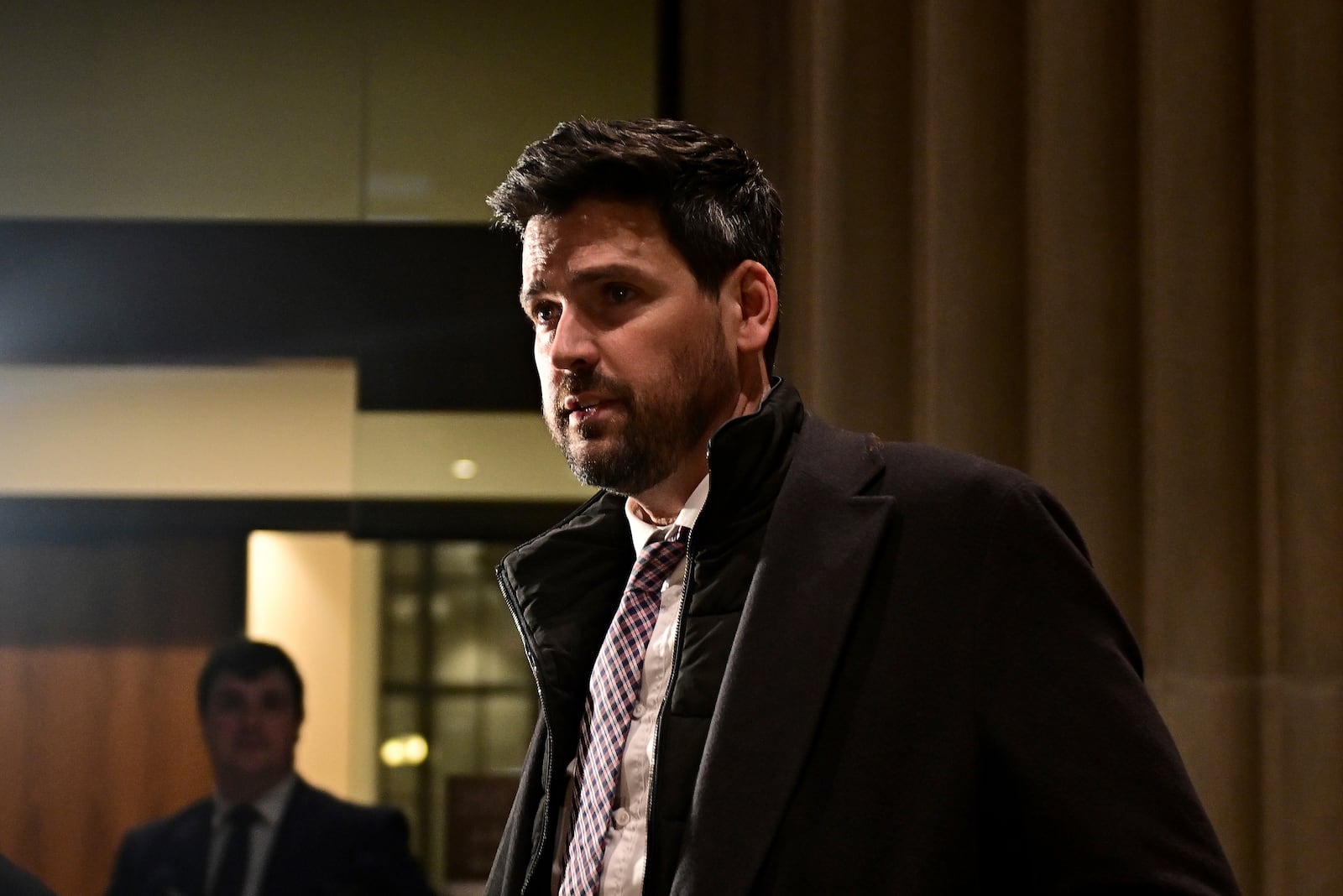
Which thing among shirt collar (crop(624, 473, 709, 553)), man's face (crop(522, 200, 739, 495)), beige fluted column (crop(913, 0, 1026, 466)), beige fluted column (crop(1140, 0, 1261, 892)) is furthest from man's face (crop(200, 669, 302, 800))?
man's face (crop(522, 200, 739, 495))

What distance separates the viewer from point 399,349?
3979 millimetres

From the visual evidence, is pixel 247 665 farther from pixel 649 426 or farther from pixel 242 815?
pixel 649 426

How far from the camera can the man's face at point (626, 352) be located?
1492mm

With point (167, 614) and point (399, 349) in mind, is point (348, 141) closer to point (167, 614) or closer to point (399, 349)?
point (399, 349)

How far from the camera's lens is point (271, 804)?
12.4 ft

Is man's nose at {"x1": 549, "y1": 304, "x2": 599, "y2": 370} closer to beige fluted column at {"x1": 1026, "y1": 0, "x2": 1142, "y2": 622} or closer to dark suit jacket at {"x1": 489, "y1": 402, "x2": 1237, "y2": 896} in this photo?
dark suit jacket at {"x1": 489, "y1": 402, "x2": 1237, "y2": 896}

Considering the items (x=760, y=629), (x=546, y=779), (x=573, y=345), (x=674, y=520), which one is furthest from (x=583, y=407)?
(x=546, y=779)

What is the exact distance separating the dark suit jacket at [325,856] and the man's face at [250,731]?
0.34 ft

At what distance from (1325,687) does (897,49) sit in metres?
1.67

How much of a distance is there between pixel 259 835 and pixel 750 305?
8.94ft

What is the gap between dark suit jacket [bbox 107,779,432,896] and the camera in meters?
3.74

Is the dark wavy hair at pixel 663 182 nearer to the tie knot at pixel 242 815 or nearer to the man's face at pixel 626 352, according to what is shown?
the man's face at pixel 626 352

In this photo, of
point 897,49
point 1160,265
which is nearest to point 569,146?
point 1160,265

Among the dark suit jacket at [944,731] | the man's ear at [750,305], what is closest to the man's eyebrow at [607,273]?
the man's ear at [750,305]
